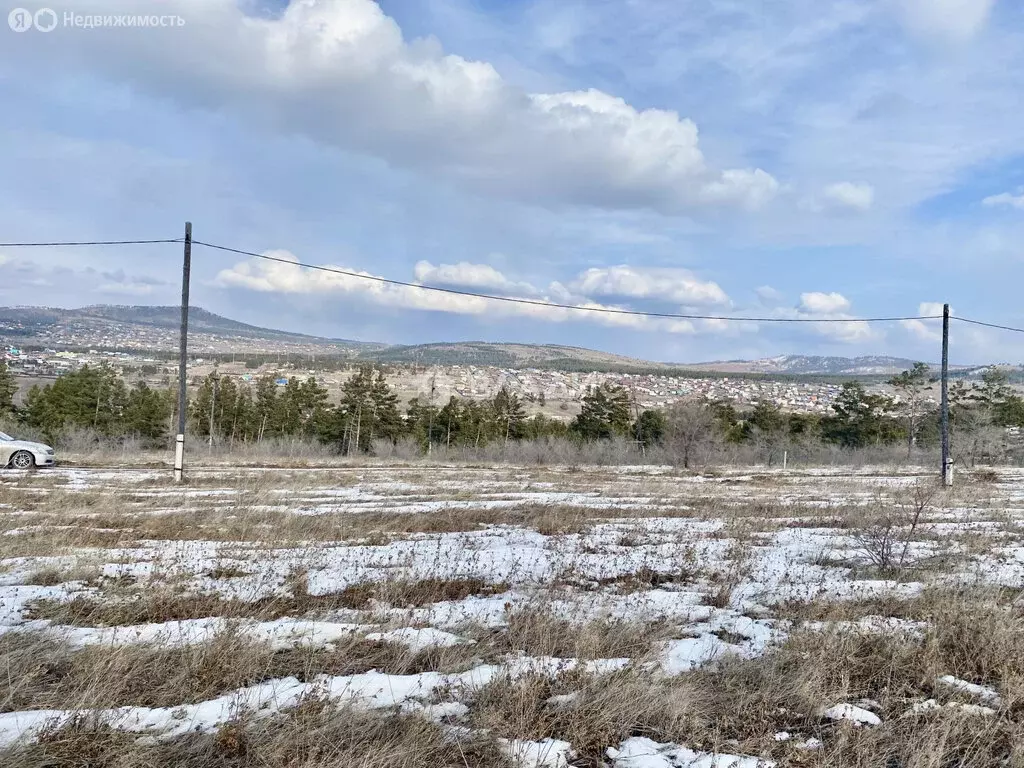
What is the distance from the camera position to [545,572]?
726 cm

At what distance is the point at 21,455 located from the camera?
66.3ft

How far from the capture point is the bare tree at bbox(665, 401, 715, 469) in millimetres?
39312

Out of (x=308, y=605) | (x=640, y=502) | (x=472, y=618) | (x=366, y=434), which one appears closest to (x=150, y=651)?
(x=308, y=605)

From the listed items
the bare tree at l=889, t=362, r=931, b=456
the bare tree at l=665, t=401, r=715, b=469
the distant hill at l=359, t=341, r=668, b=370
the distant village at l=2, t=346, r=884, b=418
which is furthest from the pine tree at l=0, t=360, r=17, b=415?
the distant hill at l=359, t=341, r=668, b=370

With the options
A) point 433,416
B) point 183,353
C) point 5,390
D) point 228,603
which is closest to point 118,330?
point 5,390

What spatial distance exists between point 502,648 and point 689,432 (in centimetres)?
3627

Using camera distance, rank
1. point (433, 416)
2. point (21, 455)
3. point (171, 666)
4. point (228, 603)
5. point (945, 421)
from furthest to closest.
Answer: point (433, 416) < point (945, 421) < point (21, 455) < point (228, 603) < point (171, 666)

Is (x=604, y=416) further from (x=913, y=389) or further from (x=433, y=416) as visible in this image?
(x=913, y=389)

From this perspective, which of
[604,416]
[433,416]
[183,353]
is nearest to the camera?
[183,353]

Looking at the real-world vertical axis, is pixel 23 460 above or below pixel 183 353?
below

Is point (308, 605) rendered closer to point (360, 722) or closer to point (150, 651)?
point (150, 651)

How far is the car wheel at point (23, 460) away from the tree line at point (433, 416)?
3489cm

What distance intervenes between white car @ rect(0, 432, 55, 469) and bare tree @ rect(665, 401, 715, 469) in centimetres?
3175

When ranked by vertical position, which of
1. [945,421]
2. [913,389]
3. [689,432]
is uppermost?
[913,389]
